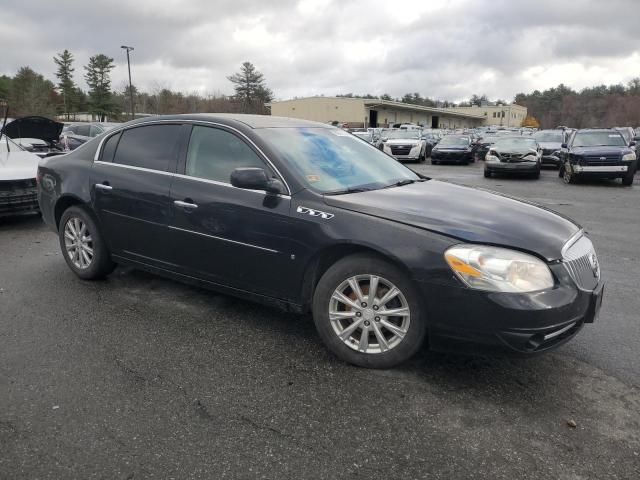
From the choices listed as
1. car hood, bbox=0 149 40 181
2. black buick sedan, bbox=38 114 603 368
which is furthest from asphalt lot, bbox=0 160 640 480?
car hood, bbox=0 149 40 181

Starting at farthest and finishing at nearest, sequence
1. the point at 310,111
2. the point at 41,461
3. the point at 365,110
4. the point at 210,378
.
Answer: the point at 310,111 < the point at 365,110 < the point at 210,378 < the point at 41,461

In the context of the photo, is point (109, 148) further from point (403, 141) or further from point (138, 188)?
point (403, 141)

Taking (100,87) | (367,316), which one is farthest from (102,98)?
(367,316)

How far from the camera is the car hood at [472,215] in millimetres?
3006

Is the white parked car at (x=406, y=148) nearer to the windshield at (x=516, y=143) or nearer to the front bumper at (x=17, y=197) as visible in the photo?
the windshield at (x=516, y=143)

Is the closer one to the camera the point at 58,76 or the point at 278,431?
the point at 278,431

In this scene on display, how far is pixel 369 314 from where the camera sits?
3.25m

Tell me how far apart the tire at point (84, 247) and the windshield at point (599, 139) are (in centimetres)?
1503

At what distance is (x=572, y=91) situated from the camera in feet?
466

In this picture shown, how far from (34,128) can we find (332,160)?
8229 mm

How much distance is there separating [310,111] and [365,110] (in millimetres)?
10245

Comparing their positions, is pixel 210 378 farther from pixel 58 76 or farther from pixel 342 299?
pixel 58 76

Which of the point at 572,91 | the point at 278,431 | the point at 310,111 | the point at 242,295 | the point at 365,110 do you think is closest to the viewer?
the point at 278,431

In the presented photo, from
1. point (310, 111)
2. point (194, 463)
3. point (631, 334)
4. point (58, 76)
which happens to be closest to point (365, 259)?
point (194, 463)
